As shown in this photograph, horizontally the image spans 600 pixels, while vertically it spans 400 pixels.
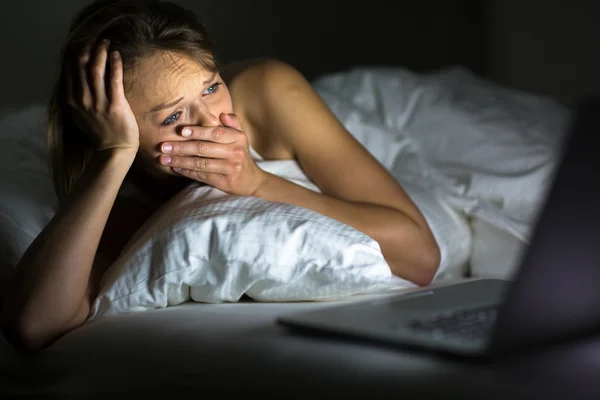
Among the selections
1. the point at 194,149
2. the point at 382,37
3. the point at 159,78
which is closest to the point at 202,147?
the point at 194,149

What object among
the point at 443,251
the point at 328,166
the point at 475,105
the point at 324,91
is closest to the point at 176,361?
the point at 328,166

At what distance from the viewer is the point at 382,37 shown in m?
2.58

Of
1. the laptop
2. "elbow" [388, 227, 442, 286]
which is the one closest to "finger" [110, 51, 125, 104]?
"elbow" [388, 227, 442, 286]

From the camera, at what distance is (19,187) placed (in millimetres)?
1329

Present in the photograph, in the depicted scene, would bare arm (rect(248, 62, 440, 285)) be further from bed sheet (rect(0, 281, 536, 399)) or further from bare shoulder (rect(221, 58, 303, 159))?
bed sheet (rect(0, 281, 536, 399))

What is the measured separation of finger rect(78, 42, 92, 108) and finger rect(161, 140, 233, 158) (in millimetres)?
126

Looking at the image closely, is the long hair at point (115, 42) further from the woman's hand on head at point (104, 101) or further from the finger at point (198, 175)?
the finger at point (198, 175)

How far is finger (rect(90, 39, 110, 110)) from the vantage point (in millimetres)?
1110

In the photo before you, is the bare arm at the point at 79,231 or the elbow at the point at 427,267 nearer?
the bare arm at the point at 79,231

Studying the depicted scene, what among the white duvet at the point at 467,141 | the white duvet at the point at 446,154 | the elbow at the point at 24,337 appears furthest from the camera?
the white duvet at the point at 467,141

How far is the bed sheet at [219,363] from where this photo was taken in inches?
25.9

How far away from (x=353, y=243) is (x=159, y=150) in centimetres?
33

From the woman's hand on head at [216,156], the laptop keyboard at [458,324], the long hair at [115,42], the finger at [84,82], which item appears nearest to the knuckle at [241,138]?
the woman's hand on head at [216,156]

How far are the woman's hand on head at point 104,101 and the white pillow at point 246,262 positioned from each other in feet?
0.51
